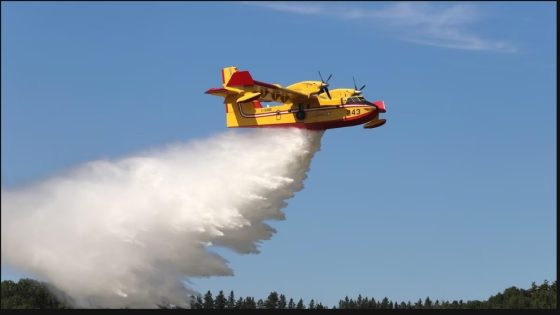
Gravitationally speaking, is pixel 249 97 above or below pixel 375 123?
above

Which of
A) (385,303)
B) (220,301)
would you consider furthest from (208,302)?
(385,303)

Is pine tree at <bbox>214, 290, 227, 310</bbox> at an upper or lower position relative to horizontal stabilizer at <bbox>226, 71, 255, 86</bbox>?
lower

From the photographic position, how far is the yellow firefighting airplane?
53.8 meters

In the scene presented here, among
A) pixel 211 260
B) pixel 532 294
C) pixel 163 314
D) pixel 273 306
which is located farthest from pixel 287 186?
pixel 532 294

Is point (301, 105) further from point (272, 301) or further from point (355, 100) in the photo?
point (272, 301)

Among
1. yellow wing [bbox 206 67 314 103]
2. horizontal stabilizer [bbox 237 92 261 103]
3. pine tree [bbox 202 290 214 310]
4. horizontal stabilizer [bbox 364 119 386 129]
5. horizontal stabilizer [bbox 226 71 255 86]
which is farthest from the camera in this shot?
pine tree [bbox 202 290 214 310]

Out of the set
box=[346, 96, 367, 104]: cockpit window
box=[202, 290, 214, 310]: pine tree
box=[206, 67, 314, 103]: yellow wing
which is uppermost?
box=[206, 67, 314, 103]: yellow wing

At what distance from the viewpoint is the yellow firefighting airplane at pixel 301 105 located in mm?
53812

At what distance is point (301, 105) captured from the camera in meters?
55.1

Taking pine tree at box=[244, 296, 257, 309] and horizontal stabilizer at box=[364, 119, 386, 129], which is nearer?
horizontal stabilizer at box=[364, 119, 386, 129]

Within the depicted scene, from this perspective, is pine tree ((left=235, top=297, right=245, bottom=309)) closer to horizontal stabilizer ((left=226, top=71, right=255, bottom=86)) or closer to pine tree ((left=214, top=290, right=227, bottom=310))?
pine tree ((left=214, top=290, right=227, bottom=310))

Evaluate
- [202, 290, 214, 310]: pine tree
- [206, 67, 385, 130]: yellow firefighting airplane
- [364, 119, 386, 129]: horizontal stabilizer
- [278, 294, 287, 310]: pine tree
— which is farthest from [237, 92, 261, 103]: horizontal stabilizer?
[278, 294, 287, 310]: pine tree

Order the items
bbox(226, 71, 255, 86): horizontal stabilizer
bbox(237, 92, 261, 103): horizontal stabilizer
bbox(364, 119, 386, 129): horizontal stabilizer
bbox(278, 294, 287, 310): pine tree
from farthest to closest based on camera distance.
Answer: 1. bbox(278, 294, 287, 310): pine tree
2. bbox(364, 119, 386, 129): horizontal stabilizer
3. bbox(237, 92, 261, 103): horizontal stabilizer
4. bbox(226, 71, 255, 86): horizontal stabilizer

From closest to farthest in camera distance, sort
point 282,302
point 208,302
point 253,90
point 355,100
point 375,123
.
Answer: point 253,90
point 355,100
point 375,123
point 208,302
point 282,302
